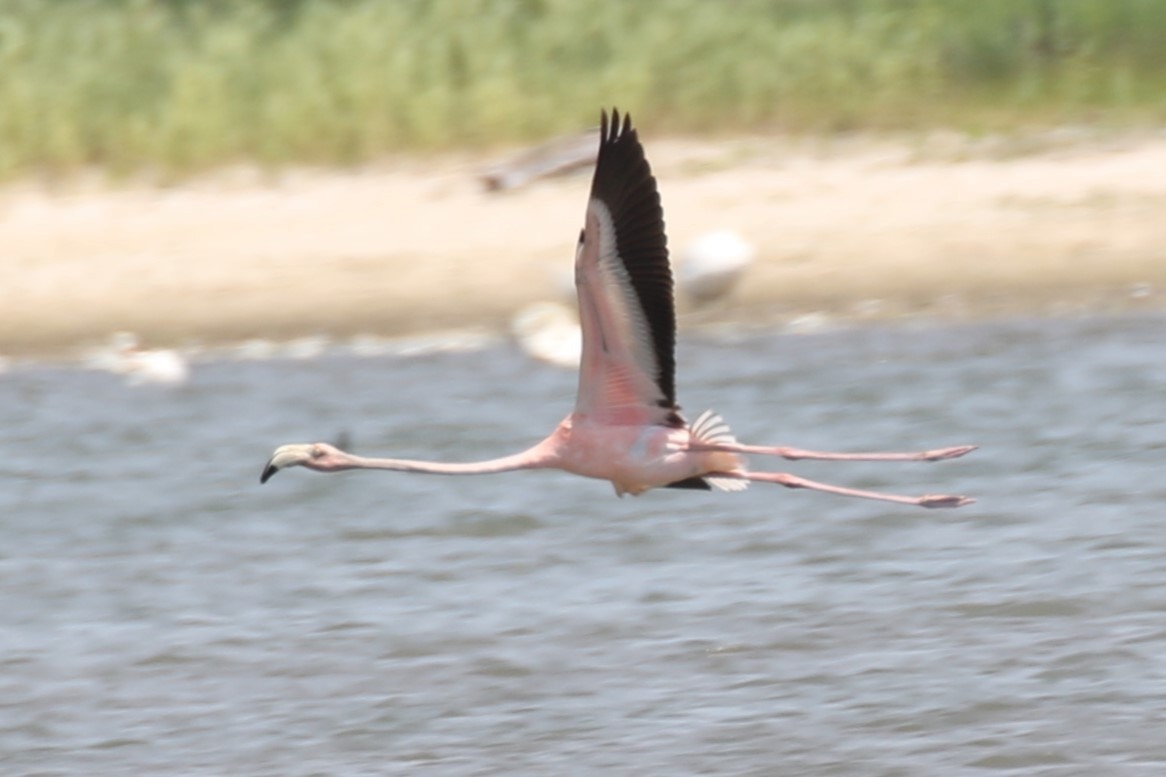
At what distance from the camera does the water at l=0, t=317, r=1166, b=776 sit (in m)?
7.38

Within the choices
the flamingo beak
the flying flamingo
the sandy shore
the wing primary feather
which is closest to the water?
the sandy shore

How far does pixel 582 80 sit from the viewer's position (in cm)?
1491

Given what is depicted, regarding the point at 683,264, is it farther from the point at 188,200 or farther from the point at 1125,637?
the point at 1125,637

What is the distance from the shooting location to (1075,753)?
696 cm

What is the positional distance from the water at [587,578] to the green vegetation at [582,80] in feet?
8.30

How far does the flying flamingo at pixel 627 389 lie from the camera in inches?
245

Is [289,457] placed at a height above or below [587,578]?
above

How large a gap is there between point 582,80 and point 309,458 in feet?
A: 27.1

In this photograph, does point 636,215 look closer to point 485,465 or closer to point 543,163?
point 485,465

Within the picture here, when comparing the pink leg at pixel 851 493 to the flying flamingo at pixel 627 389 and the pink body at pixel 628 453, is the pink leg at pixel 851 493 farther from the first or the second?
the pink body at pixel 628 453

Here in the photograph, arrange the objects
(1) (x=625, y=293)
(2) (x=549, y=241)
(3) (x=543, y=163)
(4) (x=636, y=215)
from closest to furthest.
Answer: (4) (x=636, y=215), (1) (x=625, y=293), (2) (x=549, y=241), (3) (x=543, y=163)

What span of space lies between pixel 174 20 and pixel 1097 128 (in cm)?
695

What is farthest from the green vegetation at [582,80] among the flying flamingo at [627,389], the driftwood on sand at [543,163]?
the flying flamingo at [627,389]

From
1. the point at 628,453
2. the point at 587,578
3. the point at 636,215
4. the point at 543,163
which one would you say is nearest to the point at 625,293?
the point at 636,215
